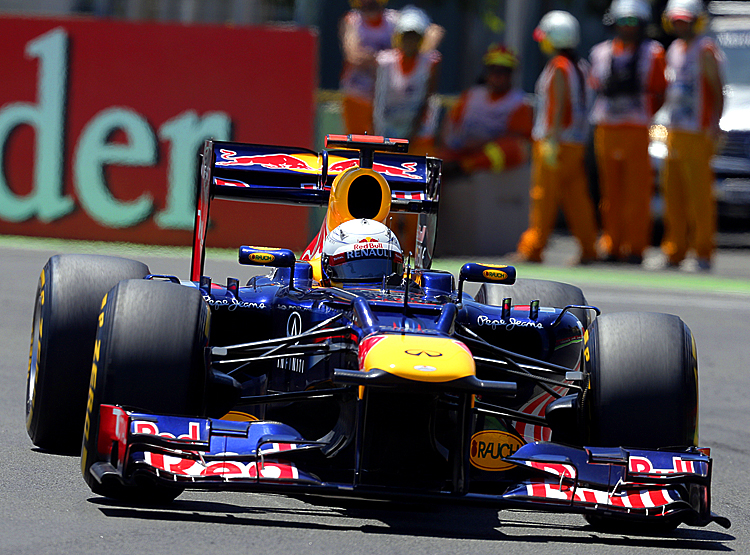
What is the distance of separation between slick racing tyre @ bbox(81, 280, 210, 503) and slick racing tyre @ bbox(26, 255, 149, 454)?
726mm

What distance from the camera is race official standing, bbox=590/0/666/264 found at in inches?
569

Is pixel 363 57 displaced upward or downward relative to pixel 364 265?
upward

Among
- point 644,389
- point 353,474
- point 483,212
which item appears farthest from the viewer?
point 483,212

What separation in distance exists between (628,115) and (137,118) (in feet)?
15.9

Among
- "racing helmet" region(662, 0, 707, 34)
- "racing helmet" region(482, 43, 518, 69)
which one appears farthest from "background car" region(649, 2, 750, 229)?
"racing helmet" region(482, 43, 518, 69)

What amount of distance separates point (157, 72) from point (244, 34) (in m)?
0.93

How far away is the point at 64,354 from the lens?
19.4 feet

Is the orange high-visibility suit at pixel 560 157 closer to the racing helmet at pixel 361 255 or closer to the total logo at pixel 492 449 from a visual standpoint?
the racing helmet at pixel 361 255

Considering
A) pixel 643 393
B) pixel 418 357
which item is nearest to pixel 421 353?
pixel 418 357

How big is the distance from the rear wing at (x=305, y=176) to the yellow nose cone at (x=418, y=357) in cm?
195

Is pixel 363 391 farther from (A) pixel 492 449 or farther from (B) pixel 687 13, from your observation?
(B) pixel 687 13

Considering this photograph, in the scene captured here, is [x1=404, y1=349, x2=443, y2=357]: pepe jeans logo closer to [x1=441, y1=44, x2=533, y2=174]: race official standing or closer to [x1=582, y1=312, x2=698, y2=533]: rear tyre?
[x1=582, y1=312, x2=698, y2=533]: rear tyre

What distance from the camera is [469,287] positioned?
40.3ft

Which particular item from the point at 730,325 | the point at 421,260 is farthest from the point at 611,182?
the point at 421,260
